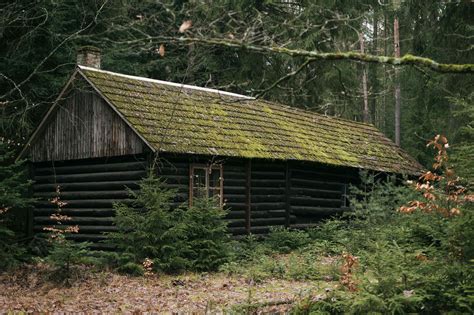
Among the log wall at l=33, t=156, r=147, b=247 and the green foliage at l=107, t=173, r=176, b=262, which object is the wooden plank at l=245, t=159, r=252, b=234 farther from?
the green foliage at l=107, t=173, r=176, b=262

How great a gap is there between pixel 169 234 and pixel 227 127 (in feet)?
19.2

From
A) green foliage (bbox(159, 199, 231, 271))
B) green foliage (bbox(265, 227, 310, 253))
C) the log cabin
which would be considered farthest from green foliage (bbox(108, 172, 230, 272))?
green foliage (bbox(265, 227, 310, 253))

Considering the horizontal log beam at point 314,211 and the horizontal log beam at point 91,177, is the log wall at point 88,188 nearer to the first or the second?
the horizontal log beam at point 91,177

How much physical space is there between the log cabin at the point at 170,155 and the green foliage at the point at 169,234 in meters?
0.77

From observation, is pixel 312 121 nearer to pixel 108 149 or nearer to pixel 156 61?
pixel 156 61

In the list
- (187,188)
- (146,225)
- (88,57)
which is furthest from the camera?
(88,57)

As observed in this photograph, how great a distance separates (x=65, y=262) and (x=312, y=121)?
47.1 ft

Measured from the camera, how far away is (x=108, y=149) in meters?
17.3

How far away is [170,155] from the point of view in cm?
1667

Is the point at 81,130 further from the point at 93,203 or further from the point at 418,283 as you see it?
the point at 418,283

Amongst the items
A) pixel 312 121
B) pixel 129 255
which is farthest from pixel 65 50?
pixel 129 255

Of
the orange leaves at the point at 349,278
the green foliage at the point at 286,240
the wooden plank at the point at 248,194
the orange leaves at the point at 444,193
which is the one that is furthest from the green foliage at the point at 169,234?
the orange leaves at the point at 444,193

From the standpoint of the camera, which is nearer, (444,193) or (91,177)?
(444,193)

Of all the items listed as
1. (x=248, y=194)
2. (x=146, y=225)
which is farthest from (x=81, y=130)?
(x=248, y=194)
